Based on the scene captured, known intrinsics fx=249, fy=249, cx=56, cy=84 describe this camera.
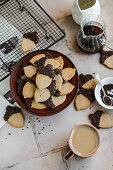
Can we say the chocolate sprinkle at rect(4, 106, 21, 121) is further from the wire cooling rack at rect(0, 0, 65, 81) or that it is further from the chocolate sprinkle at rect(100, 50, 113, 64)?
the chocolate sprinkle at rect(100, 50, 113, 64)

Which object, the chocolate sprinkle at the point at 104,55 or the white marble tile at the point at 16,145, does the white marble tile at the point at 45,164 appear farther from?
the chocolate sprinkle at the point at 104,55

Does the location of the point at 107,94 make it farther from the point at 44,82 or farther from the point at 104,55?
the point at 44,82

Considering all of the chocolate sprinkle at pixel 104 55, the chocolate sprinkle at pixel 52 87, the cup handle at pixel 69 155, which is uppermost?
the chocolate sprinkle at pixel 52 87

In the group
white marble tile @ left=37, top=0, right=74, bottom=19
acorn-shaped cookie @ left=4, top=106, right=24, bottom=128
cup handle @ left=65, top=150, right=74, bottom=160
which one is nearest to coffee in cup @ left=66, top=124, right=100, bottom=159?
cup handle @ left=65, top=150, right=74, bottom=160

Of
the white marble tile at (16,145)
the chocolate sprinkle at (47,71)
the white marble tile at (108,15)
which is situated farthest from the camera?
the white marble tile at (108,15)

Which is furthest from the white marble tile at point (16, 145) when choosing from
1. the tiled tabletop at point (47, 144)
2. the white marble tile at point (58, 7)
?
the white marble tile at point (58, 7)

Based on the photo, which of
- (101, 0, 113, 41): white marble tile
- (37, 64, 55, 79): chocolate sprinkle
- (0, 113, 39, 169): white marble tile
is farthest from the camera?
(101, 0, 113, 41): white marble tile

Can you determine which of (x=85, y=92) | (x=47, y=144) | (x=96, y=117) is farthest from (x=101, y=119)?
(x=47, y=144)
